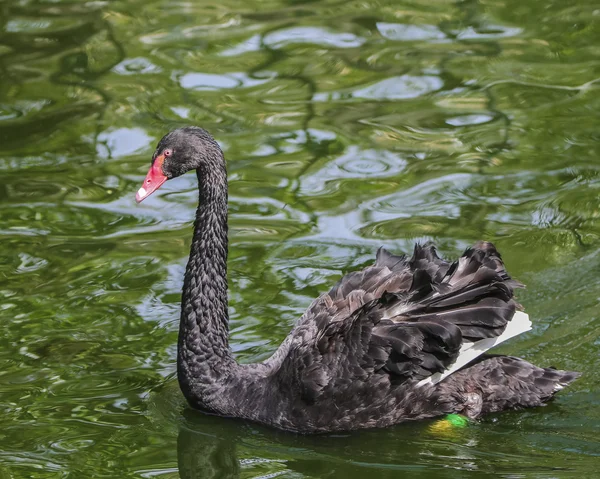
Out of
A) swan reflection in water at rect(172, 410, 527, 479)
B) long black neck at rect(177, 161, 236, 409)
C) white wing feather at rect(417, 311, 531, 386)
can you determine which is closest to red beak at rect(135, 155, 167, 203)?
long black neck at rect(177, 161, 236, 409)

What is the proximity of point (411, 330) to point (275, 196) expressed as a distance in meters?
3.02

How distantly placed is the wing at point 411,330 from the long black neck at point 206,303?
364 millimetres

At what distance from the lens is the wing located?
553 centimetres

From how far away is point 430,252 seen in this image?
19.3ft

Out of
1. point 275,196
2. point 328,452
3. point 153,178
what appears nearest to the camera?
point 328,452

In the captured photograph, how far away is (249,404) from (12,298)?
2056mm

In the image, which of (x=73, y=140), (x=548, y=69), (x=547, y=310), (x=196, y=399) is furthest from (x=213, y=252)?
(x=548, y=69)

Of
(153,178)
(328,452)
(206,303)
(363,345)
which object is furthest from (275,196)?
(328,452)

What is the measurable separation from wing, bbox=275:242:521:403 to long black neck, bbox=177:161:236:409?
1.19 ft

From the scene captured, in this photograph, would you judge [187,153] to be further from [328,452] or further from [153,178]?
[328,452]

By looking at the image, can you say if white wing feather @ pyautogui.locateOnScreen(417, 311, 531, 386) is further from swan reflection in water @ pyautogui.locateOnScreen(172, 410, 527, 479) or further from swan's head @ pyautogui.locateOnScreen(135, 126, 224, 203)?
swan's head @ pyautogui.locateOnScreen(135, 126, 224, 203)

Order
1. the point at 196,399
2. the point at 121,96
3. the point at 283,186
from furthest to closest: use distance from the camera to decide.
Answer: the point at 121,96, the point at 283,186, the point at 196,399

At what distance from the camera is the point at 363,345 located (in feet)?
18.2

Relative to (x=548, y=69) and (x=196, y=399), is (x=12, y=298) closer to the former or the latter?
(x=196, y=399)
